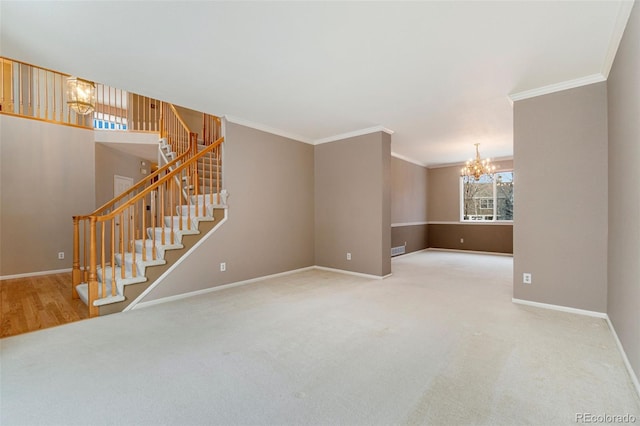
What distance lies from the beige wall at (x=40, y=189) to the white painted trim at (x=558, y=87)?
750 cm

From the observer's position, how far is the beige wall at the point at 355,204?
484 cm

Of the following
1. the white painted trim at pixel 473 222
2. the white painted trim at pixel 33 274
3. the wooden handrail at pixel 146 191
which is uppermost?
the wooden handrail at pixel 146 191

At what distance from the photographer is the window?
7766mm

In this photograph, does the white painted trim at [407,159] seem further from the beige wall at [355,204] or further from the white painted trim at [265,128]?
the white painted trim at [265,128]

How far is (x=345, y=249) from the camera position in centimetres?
526

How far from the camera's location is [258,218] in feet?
15.5

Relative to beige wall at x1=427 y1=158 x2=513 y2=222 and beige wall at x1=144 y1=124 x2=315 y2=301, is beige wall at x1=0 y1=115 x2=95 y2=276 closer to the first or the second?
beige wall at x1=144 y1=124 x2=315 y2=301

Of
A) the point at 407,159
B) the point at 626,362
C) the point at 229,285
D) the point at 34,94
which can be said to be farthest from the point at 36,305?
the point at 407,159

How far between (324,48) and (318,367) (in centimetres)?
259

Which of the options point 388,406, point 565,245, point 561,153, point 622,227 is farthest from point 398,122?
point 388,406

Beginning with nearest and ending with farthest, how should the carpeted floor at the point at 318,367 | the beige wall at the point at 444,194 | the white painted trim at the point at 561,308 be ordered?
the carpeted floor at the point at 318,367 < the white painted trim at the point at 561,308 < the beige wall at the point at 444,194

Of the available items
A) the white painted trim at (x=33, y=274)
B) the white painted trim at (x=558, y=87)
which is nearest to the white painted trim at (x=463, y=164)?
the white painted trim at (x=558, y=87)

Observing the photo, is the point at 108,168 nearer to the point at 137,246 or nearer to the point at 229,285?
the point at 137,246

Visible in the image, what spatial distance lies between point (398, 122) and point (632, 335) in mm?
3614
